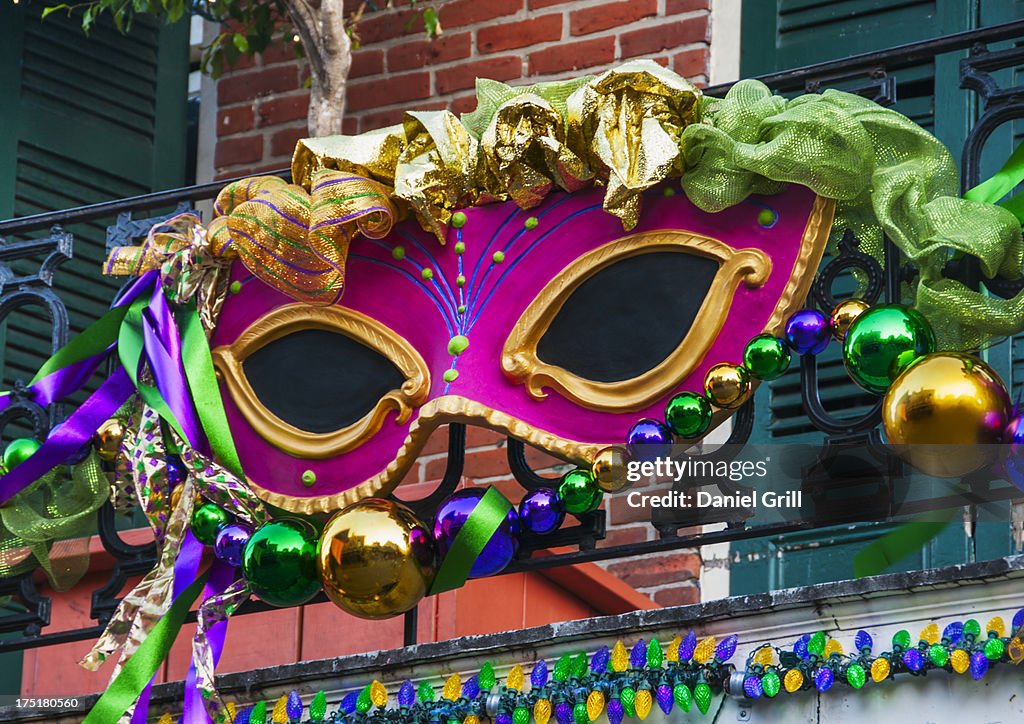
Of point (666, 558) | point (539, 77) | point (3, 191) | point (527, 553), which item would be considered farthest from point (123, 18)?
point (527, 553)

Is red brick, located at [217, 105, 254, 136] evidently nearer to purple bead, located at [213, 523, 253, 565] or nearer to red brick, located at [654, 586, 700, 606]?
red brick, located at [654, 586, 700, 606]

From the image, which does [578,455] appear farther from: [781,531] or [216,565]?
[216,565]

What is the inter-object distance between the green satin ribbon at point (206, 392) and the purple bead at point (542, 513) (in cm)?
65

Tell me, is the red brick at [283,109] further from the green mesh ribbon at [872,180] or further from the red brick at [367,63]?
the green mesh ribbon at [872,180]

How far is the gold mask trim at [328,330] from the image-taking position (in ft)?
15.0

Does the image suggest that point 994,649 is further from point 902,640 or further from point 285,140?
point 285,140

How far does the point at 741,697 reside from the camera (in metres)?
3.94

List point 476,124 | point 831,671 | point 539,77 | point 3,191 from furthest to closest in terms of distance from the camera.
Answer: point 3,191 → point 539,77 → point 476,124 → point 831,671

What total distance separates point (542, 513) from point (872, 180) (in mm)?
893

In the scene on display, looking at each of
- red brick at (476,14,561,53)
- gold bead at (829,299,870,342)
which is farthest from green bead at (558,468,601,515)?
red brick at (476,14,561,53)

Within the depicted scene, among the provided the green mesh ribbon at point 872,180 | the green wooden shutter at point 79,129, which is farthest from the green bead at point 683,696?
the green wooden shutter at point 79,129

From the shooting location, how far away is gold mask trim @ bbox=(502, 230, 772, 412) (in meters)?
4.32

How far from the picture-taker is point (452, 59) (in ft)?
21.1

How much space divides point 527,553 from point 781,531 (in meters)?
0.52
